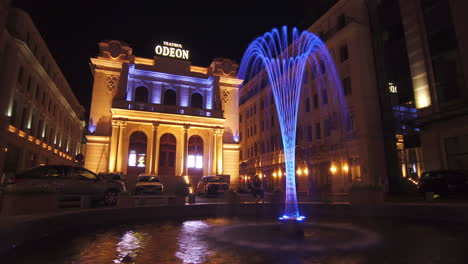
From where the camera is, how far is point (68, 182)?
476 inches

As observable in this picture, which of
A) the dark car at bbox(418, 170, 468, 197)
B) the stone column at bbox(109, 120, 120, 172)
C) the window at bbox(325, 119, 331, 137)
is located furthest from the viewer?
the stone column at bbox(109, 120, 120, 172)

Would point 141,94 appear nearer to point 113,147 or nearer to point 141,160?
point 113,147

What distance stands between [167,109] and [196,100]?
641 cm

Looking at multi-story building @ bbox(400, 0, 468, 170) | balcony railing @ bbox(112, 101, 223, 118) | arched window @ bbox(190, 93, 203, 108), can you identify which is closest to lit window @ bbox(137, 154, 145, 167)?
balcony railing @ bbox(112, 101, 223, 118)

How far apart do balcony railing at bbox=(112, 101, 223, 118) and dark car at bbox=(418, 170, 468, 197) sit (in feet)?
84.8

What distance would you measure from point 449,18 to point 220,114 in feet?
86.3

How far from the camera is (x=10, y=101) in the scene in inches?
1038

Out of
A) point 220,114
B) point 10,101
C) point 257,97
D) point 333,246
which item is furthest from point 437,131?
point 10,101

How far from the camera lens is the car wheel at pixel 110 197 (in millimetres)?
13041

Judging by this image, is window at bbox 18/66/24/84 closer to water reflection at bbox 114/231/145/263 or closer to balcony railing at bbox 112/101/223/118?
balcony railing at bbox 112/101/223/118

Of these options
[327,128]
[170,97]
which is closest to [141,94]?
[170,97]

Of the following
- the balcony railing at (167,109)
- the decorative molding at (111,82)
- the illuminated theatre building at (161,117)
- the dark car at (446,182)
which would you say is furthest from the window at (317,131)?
the decorative molding at (111,82)

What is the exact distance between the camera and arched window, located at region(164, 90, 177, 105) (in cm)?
4031

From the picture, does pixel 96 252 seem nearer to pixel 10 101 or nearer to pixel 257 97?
pixel 10 101
